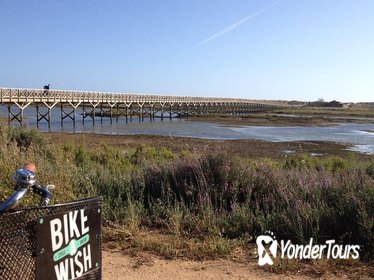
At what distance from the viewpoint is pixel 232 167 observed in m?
7.11

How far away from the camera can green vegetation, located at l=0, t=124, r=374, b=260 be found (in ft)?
16.9

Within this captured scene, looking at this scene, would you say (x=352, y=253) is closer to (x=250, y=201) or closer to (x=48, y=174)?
(x=250, y=201)

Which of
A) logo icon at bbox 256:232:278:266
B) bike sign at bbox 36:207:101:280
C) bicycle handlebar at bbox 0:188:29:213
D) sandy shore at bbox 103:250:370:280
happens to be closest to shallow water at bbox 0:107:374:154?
logo icon at bbox 256:232:278:266

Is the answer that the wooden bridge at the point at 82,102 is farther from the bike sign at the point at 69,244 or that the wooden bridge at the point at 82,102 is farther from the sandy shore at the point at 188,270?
the bike sign at the point at 69,244

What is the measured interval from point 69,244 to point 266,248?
302 centimetres

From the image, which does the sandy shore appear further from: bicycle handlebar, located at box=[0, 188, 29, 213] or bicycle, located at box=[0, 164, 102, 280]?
bicycle handlebar, located at box=[0, 188, 29, 213]

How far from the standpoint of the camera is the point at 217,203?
6.57 metres

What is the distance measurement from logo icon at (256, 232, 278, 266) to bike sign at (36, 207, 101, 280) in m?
2.30

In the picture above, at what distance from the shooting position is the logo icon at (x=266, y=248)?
467cm

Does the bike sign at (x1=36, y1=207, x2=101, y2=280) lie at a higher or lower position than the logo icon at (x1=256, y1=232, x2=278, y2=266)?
higher

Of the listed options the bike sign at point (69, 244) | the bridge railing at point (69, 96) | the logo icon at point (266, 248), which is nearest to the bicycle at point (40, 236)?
the bike sign at point (69, 244)

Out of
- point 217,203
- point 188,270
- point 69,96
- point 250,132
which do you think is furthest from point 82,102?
point 188,270

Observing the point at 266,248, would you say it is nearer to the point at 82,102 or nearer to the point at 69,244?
the point at 69,244

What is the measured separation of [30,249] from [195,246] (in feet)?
8.86
